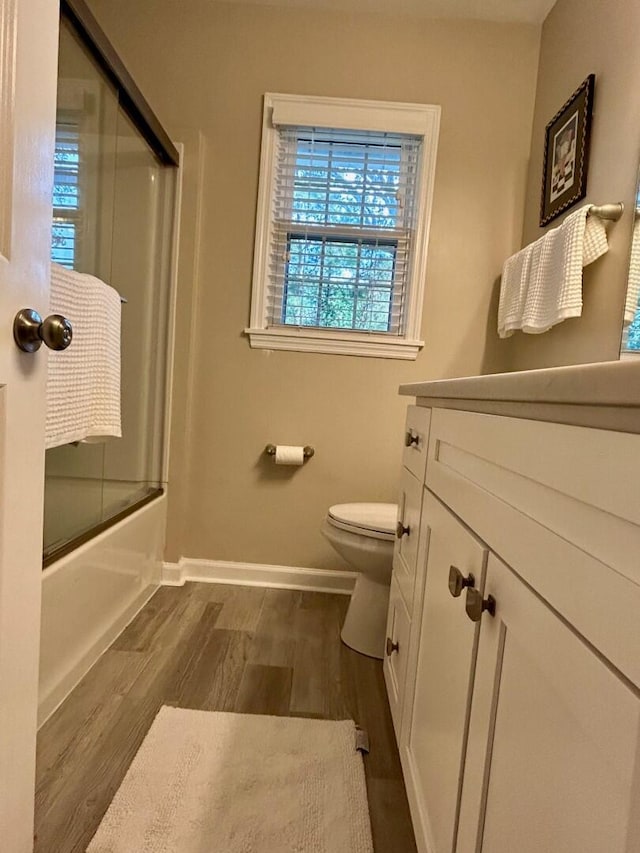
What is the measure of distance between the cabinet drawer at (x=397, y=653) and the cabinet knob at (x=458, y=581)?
442mm

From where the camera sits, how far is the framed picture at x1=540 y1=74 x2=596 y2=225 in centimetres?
178

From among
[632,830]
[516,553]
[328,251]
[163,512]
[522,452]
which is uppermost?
[328,251]

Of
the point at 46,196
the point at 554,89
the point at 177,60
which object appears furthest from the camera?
the point at 177,60

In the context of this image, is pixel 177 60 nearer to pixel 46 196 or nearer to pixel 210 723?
pixel 46 196

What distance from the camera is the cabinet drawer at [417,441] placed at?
4.07 ft

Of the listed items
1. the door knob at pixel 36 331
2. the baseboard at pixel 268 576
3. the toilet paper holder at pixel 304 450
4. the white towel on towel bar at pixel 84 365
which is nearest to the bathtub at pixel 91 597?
the baseboard at pixel 268 576

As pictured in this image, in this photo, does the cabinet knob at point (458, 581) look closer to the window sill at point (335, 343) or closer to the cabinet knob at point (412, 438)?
the cabinet knob at point (412, 438)

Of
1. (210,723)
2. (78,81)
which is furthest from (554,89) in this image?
(210,723)

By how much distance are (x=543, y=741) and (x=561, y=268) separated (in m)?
1.53

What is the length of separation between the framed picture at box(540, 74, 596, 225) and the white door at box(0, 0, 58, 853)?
1646 millimetres

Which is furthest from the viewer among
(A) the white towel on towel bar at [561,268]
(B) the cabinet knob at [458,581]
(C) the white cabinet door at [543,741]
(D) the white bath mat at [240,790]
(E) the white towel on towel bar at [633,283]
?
(A) the white towel on towel bar at [561,268]

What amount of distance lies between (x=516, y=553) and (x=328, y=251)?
1.90 m

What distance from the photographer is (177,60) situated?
87.2 inches

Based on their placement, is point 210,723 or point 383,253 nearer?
point 210,723
